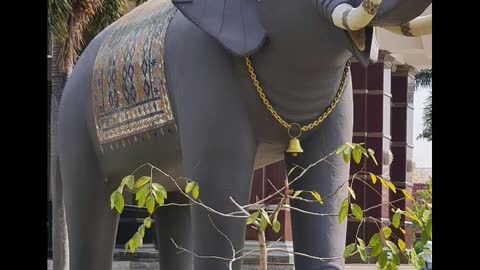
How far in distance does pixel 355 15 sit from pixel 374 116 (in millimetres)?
11289

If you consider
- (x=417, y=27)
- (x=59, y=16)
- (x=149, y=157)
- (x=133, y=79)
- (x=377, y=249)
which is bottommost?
(x=377, y=249)

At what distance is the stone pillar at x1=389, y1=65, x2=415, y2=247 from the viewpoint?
1627 centimetres

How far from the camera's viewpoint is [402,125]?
656 inches

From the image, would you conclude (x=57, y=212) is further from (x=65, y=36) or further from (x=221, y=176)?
(x=221, y=176)

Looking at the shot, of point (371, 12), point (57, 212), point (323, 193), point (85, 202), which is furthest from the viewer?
point (57, 212)

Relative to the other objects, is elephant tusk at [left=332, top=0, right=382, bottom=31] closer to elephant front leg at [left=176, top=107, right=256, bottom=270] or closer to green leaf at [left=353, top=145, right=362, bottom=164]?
green leaf at [left=353, top=145, right=362, bottom=164]

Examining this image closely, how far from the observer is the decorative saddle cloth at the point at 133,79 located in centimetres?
471

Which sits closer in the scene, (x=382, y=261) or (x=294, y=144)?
(x=382, y=261)

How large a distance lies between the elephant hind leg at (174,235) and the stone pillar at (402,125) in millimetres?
10575

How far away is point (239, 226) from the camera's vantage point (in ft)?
14.6

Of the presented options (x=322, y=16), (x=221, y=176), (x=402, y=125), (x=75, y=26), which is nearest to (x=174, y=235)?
(x=221, y=176)

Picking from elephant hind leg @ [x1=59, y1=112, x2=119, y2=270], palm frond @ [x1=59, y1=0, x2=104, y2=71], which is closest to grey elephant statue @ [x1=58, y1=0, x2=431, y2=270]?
elephant hind leg @ [x1=59, y1=112, x2=119, y2=270]

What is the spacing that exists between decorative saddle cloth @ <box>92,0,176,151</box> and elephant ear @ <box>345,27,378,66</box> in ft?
2.98

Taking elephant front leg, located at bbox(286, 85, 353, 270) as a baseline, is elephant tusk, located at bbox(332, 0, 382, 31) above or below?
above
